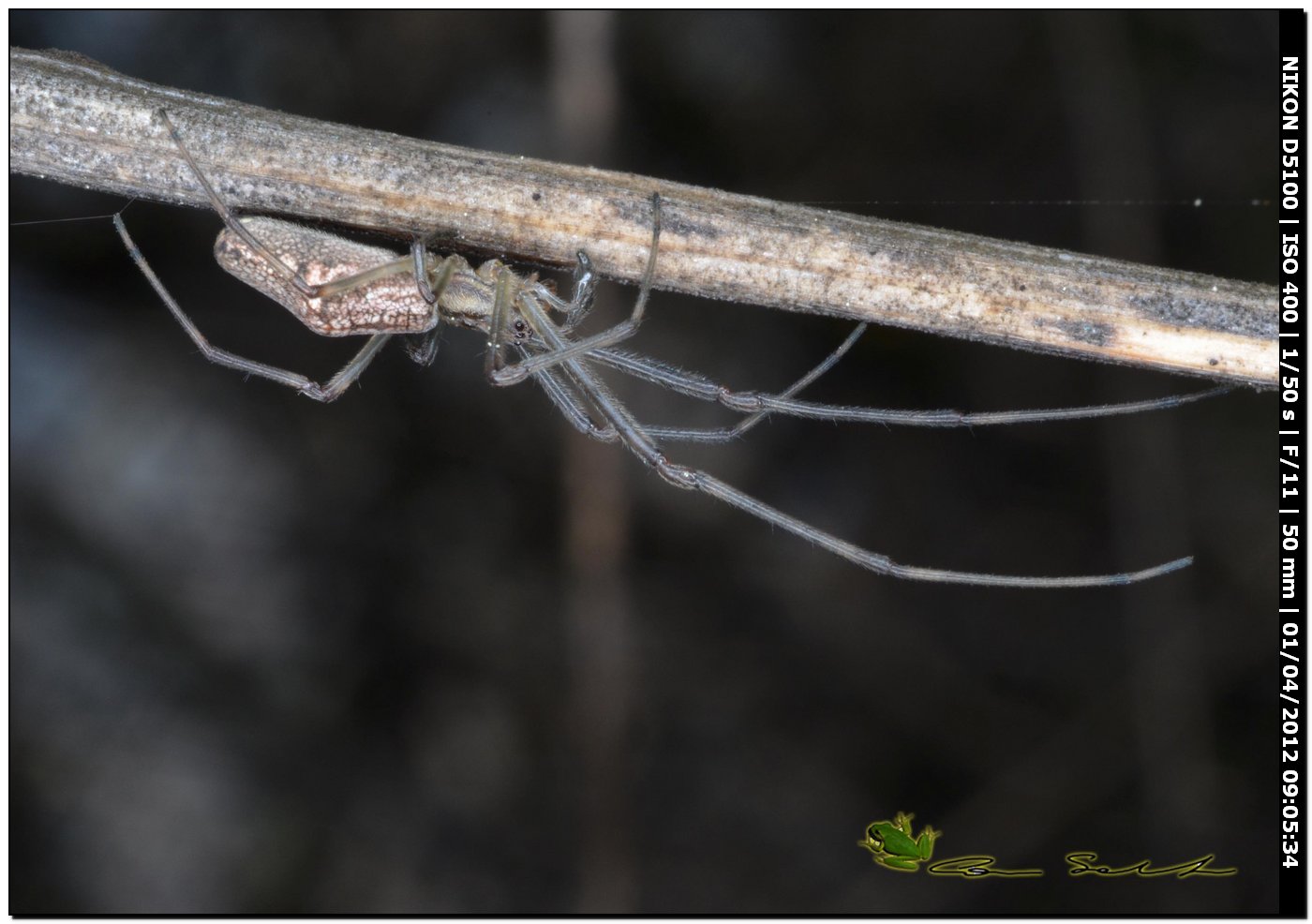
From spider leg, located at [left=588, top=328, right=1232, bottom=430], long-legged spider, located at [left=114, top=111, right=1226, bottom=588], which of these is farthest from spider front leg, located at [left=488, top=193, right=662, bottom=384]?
spider leg, located at [left=588, top=328, right=1232, bottom=430]

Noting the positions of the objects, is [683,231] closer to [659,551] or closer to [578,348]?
[578,348]

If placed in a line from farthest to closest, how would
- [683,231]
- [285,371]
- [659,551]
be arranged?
[659,551] < [285,371] < [683,231]

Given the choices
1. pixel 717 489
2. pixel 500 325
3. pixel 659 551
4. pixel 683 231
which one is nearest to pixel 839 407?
pixel 717 489

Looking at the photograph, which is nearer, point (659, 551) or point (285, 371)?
point (285, 371)

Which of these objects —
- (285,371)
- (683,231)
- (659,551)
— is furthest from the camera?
(659,551)

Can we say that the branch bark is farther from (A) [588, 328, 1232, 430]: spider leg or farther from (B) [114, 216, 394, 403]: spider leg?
(B) [114, 216, 394, 403]: spider leg

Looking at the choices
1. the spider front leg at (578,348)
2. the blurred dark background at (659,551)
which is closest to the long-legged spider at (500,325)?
the spider front leg at (578,348)

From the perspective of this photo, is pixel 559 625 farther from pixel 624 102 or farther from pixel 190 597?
pixel 624 102

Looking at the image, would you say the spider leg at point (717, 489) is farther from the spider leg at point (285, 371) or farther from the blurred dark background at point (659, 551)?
the blurred dark background at point (659, 551)

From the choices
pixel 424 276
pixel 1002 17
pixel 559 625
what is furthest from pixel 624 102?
pixel 559 625
